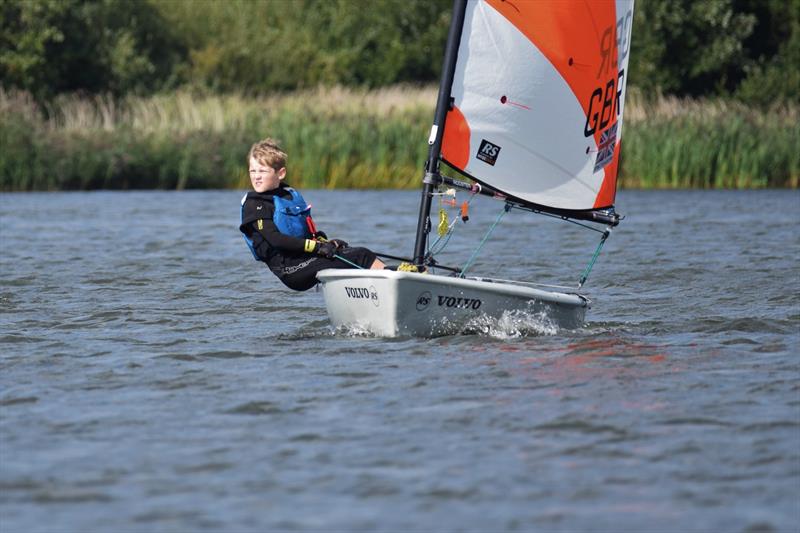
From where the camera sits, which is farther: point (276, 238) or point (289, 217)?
point (289, 217)

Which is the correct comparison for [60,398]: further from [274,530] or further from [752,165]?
[752,165]

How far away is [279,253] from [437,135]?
124cm

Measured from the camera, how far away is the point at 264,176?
950 cm

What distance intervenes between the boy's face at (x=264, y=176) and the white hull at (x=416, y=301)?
2.47ft

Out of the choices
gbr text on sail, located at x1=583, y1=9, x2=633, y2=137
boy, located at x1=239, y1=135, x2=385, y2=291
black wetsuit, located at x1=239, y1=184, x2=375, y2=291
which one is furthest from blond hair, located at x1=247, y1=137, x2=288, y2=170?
gbr text on sail, located at x1=583, y1=9, x2=633, y2=137

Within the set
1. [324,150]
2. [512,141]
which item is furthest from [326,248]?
[324,150]

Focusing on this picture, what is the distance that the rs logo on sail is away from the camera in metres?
8.95

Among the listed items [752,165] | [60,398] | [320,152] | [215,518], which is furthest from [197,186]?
[215,518]

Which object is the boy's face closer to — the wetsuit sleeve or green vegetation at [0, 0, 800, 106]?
the wetsuit sleeve

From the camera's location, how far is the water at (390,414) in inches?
213

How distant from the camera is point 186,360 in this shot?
8.69m

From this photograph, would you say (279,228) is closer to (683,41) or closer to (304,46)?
(683,41)

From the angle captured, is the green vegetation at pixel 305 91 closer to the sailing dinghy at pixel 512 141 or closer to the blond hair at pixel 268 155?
the sailing dinghy at pixel 512 141

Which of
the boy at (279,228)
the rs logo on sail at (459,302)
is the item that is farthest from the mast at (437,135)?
the rs logo on sail at (459,302)
